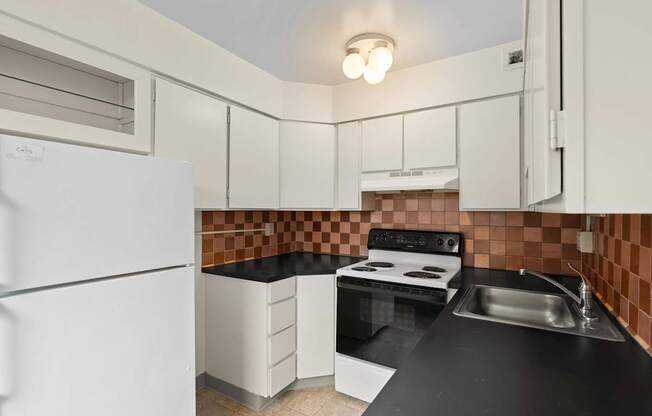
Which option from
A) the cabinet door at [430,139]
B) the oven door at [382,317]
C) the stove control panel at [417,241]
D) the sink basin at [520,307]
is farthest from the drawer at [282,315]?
the cabinet door at [430,139]

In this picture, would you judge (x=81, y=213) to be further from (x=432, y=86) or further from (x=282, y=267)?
(x=432, y=86)

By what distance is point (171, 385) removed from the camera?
4.38 ft

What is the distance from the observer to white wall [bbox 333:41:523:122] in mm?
1889

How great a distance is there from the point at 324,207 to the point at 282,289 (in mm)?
749

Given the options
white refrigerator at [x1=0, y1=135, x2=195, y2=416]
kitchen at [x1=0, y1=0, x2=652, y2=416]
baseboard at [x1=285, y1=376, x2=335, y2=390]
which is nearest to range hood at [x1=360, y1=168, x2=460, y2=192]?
kitchen at [x1=0, y1=0, x2=652, y2=416]

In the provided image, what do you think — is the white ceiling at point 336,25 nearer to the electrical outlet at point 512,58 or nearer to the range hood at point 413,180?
the electrical outlet at point 512,58

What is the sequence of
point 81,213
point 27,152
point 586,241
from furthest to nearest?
point 586,241, point 81,213, point 27,152

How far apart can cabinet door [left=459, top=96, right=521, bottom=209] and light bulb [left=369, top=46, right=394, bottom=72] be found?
68cm

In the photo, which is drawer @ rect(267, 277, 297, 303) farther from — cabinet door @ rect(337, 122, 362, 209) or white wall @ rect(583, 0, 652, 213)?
white wall @ rect(583, 0, 652, 213)

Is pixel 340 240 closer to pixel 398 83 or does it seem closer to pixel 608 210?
pixel 398 83

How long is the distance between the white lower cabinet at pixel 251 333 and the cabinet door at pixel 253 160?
59cm

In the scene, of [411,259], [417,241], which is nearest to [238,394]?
[411,259]

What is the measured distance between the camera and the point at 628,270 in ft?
3.38

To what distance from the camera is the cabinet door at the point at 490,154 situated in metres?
1.87
